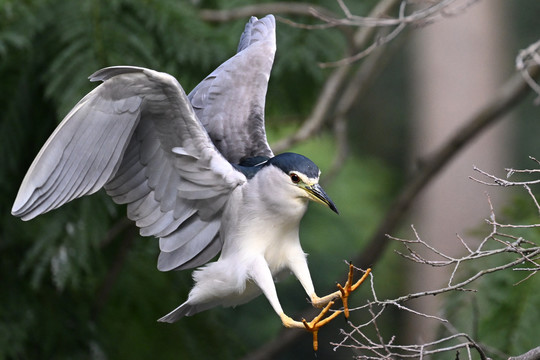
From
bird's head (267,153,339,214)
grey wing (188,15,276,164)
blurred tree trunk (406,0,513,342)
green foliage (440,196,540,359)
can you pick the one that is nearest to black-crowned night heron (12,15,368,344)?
bird's head (267,153,339,214)

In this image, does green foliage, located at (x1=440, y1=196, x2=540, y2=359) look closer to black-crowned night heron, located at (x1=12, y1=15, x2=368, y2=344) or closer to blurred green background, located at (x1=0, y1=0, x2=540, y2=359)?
blurred green background, located at (x1=0, y1=0, x2=540, y2=359)

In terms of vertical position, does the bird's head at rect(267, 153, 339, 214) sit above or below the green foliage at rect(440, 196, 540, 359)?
above

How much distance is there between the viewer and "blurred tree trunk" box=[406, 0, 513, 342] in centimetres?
759

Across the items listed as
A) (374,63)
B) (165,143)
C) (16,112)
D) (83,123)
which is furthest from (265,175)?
(374,63)

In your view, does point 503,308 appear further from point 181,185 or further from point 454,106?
point 454,106

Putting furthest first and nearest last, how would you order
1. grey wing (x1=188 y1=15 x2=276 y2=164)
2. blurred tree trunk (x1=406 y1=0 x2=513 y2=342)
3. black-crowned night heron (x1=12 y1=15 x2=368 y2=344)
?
1. blurred tree trunk (x1=406 y1=0 x2=513 y2=342)
2. grey wing (x1=188 y1=15 x2=276 y2=164)
3. black-crowned night heron (x1=12 y1=15 x2=368 y2=344)

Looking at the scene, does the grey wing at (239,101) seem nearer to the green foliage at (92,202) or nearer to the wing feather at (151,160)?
the wing feather at (151,160)

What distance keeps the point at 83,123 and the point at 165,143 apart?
0.31m

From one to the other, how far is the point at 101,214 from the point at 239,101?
1.12 metres

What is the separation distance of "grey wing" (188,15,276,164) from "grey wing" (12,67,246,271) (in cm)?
34

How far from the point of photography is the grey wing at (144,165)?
309 cm

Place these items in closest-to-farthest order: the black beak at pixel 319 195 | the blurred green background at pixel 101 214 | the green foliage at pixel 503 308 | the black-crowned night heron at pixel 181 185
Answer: the black beak at pixel 319 195 → the black-crowned night heron at pixel 181 185 → the green foliage at pixel 503 308 → the blurred green background at pixel 101 214

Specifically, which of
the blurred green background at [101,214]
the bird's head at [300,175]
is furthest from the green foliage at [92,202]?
the bird's head at [300,175]

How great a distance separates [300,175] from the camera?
9.86ft
